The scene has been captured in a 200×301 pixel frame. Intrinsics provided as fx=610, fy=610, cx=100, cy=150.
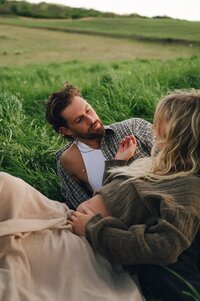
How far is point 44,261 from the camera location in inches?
113

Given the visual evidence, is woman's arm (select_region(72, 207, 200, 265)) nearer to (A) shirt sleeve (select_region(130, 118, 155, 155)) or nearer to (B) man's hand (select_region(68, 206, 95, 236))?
(B) man's hand (select_region(68, 206, 95, 236))

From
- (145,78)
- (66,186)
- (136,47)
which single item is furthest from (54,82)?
(136,47)

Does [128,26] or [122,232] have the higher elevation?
[122,232]

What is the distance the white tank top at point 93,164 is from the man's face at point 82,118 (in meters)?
0.12

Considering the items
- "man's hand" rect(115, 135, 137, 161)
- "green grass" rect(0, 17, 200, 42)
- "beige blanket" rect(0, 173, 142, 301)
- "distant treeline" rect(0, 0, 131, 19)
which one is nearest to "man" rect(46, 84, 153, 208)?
"man's hand" rect(115, 135, 137, 161)

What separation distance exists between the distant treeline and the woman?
2693 cm

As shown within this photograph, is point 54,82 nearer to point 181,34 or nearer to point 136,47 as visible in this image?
point 136,47

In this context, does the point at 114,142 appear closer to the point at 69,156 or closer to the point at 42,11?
the point at 69,156

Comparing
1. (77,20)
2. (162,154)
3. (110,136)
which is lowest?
(77,20)

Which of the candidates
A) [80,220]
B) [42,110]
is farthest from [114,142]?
[42,110]

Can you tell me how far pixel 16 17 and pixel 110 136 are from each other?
26527 millimetres

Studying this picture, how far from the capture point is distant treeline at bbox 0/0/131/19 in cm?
2964

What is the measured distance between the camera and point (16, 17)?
97.2 ft

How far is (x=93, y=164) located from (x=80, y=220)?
1199 millimetres
